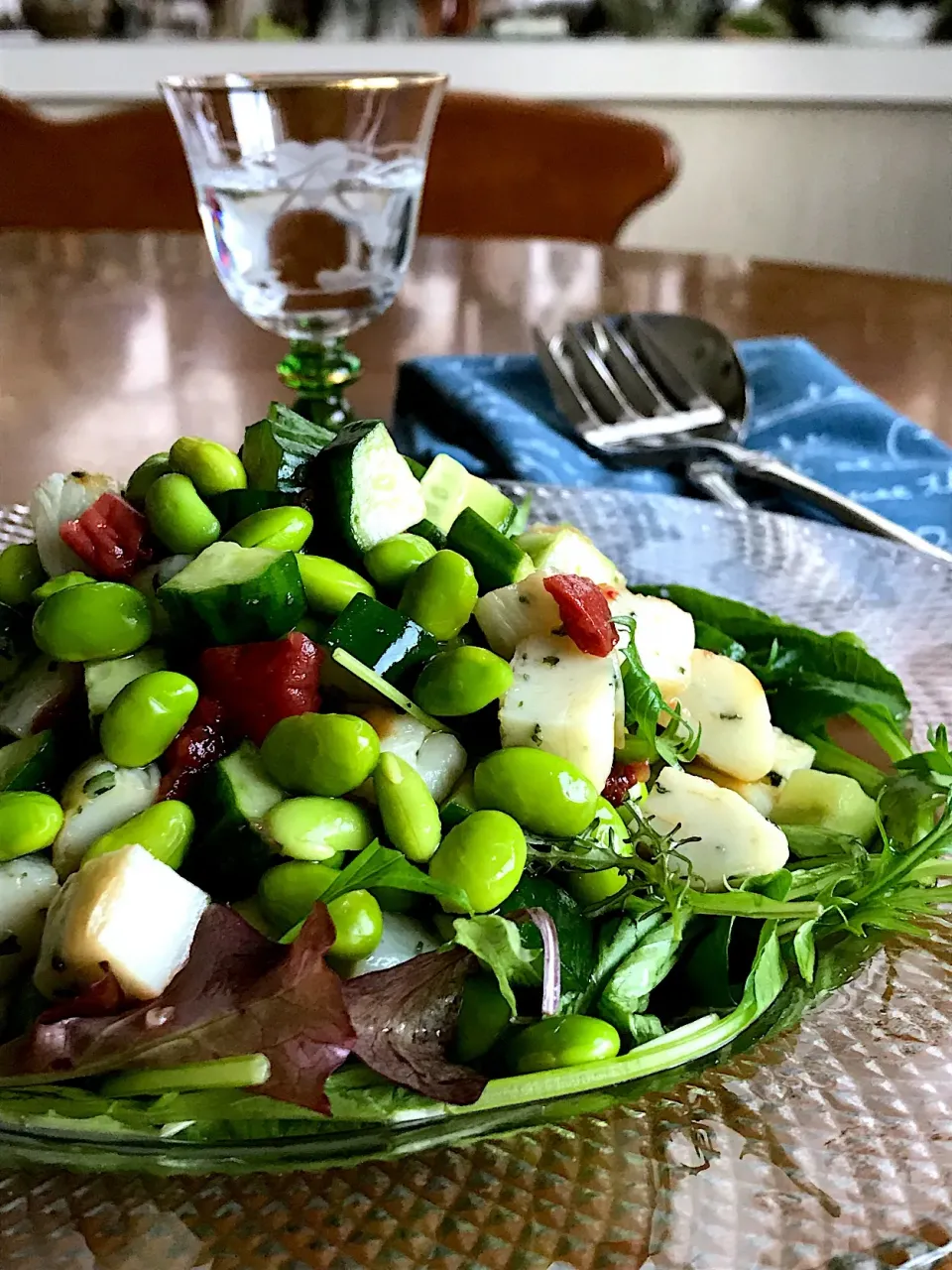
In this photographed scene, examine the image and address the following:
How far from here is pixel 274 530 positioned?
0.82 metres

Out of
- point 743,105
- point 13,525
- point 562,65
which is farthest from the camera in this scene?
point 743,105

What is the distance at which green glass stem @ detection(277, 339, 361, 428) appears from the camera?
151 centimetres

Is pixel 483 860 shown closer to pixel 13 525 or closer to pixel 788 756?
pixel 788 756

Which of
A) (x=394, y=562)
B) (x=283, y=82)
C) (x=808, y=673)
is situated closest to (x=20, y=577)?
(x=394, y=562)

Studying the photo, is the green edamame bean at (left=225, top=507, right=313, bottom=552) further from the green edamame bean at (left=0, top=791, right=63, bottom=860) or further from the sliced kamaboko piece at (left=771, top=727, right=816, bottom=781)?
the sliced kamaboko piece at (left=771, top=727, right=816, bottom=781)

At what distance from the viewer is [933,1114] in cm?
62

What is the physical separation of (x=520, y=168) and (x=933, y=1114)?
2.48m

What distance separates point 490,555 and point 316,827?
0.79 feet

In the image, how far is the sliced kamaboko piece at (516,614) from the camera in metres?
0.84

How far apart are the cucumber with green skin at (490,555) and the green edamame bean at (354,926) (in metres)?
0.26

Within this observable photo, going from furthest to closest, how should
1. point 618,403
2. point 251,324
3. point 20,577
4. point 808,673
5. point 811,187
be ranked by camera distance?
1. point 811,187
2. point 251,324
3. point 618,403
4. point 808,673
5. point 20,577

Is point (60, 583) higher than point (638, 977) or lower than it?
higher

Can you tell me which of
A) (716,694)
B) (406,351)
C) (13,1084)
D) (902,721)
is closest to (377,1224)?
(13,1084)

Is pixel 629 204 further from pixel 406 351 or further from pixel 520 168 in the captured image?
pixel 406 351
